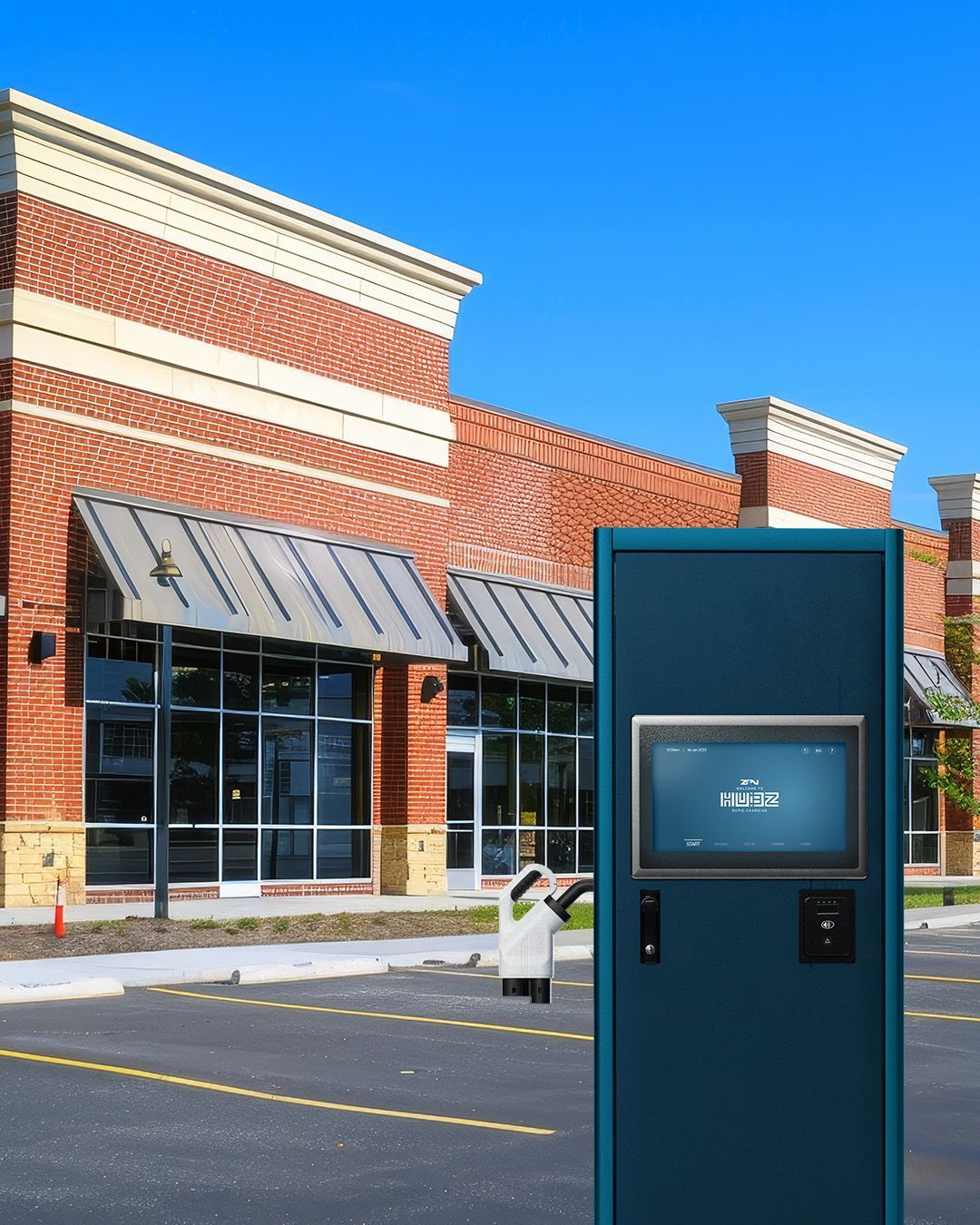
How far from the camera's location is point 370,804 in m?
28.5

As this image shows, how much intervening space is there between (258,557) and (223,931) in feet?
22.0

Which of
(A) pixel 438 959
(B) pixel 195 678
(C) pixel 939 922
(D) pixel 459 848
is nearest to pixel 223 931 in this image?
(A) pixel 438 959

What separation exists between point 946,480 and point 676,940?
1694 inches

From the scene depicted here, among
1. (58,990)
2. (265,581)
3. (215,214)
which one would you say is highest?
(215,214)

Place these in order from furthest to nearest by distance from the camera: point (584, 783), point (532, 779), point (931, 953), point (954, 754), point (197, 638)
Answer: point (954, 754)
point (584, 783)
point (532, 779)
point (197, 638)
point (931, 953)

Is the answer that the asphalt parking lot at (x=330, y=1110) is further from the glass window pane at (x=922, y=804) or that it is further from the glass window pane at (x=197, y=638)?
the glass window pane at (x=922, y=804)

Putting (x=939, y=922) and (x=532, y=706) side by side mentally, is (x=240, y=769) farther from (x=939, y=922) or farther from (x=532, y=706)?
(x=939, y=922)

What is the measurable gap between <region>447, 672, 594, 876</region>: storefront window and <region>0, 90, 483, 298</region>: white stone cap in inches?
278

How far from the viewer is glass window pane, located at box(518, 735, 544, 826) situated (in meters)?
32.6

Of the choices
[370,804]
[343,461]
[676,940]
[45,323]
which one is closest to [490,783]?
[370,804]

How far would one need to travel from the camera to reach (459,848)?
31203 mm

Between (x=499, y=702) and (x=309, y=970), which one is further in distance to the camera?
(x=499, y=702)

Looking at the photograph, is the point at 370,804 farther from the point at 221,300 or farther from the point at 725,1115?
the point at 725,1115

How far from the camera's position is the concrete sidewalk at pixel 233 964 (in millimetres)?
14711
